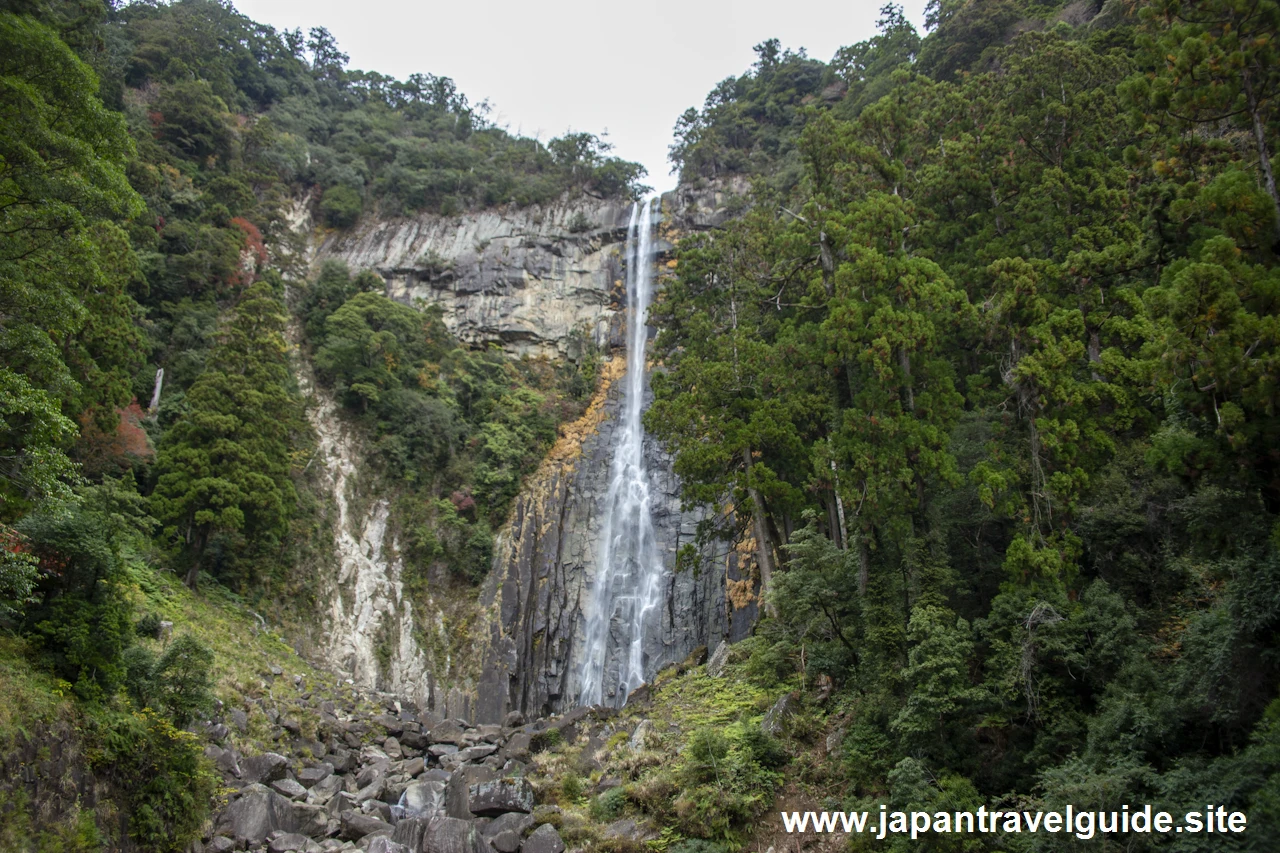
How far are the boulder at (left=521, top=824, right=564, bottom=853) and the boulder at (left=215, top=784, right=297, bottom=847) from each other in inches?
146

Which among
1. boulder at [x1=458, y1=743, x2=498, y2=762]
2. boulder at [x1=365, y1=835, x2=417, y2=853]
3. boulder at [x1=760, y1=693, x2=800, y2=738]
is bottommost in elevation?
boulder at [x1=365, y1=835, x2=417, y2=853]

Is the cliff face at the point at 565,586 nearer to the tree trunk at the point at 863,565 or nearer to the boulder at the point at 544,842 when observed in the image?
the tree trunk at the point at 863,565

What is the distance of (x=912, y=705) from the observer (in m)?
9.17

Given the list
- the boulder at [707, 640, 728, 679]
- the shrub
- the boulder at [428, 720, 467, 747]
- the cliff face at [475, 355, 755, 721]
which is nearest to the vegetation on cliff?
the boulder at [707, 640, 728, 679]

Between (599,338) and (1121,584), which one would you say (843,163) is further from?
(599,338)

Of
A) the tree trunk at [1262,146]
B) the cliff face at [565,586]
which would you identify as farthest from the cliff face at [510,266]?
the tree trunk at [1262,146]

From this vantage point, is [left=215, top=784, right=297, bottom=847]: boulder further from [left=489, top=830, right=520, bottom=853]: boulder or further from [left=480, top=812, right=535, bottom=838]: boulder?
[left=489, top=830, right=520, bottom=853]: boulder

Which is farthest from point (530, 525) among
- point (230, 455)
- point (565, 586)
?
point (230, 455)

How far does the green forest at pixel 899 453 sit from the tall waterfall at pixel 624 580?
8.87 meters

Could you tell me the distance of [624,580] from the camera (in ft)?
88.1

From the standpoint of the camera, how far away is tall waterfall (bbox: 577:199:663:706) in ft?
80.6

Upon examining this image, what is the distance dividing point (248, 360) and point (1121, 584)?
70.8 ft

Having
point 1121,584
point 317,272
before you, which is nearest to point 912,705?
point 1121,584

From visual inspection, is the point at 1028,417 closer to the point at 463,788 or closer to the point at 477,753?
the point at 463,788
